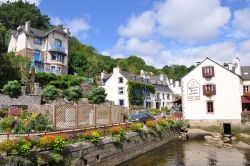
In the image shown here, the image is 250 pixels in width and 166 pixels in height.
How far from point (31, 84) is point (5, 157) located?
117ft

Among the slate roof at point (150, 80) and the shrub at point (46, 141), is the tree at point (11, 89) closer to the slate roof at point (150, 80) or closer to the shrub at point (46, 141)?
the shrub at point (46, 141)

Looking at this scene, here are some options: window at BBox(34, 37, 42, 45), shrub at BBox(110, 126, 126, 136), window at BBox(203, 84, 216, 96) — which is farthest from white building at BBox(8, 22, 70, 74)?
shrub at BBox(110, 126, 126, 136)

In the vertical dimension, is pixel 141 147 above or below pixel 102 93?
below

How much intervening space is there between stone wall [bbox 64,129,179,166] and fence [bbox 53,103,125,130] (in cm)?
293

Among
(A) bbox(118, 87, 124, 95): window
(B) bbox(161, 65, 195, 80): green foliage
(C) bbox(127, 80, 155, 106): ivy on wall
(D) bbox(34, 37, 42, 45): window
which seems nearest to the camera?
(D) bbox(34, 37, 42, 45): window

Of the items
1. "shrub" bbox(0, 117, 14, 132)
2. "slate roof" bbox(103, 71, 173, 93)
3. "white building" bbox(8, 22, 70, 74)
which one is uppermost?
"white building" bbox(8, 22, 70, 74)

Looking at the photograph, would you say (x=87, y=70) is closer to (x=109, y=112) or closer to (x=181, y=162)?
(x=109, y=112)

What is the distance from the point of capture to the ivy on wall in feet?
194

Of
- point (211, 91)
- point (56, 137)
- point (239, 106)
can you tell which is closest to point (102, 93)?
point (211, 91)

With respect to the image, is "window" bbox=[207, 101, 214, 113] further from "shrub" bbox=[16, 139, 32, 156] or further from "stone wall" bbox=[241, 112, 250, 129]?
"shrub" bbox=[16, 139, 32, 156]

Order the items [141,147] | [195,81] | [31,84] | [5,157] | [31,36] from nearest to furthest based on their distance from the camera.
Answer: [5,157] → [141,147] → [195,81] → [31,84] → [31,36]

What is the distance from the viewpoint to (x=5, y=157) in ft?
40.9

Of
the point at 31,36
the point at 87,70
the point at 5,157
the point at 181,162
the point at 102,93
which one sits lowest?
the point at 181,162

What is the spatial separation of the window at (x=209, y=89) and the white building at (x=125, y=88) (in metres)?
21.3
